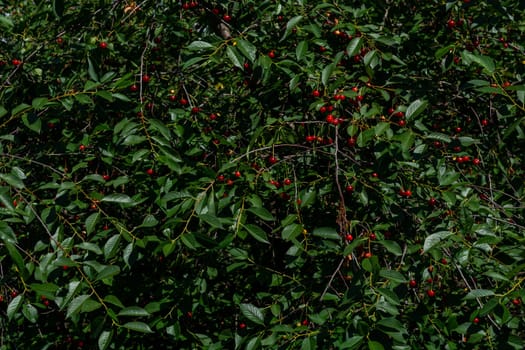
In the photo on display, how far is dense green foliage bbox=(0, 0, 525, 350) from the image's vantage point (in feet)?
6.14

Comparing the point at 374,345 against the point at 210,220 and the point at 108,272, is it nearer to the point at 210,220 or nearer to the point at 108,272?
the point at 210,220

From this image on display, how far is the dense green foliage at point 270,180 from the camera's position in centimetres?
187

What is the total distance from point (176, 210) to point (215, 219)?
20 cm

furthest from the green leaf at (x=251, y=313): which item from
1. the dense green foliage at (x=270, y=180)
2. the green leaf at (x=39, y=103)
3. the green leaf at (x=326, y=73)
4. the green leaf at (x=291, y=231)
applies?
the green leaf at (x=39, y=103)

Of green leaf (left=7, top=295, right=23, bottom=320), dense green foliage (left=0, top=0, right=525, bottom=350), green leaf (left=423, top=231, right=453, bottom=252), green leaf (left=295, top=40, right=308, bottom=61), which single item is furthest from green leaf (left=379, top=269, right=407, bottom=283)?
green leaf (left=7, top=295, right=23, bottom=320)

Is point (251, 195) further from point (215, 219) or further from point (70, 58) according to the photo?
point (70, 58)

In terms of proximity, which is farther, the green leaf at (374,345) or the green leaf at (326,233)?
the green leaf at (326,233)

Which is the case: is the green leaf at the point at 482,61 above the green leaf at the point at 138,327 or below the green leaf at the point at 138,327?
above

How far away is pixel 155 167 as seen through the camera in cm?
223

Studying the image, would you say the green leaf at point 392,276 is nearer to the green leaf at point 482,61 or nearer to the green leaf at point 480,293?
the green leaf at point 480,293

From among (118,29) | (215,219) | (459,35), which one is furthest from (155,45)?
(459,35)

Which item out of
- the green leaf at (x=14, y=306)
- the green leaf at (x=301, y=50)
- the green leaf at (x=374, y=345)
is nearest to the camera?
the green leaf at (x=374, y=345)

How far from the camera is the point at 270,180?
85.2 inches

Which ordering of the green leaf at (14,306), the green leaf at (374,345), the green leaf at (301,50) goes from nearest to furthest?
the green leaf at (374,345), the green leaf at (14,306), the green leaf at (301,50)
